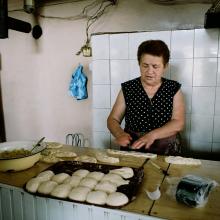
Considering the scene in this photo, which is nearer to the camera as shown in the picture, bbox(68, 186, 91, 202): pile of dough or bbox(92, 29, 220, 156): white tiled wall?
bbox(68, 186, 91, 202): pile of dough

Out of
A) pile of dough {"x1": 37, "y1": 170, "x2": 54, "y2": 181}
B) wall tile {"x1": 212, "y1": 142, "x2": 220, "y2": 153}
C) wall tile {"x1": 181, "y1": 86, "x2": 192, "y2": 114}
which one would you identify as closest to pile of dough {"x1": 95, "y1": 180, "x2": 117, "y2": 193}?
pile of dough {"x1": 37, "y1": 170, "x2": 54, "y2": 181}

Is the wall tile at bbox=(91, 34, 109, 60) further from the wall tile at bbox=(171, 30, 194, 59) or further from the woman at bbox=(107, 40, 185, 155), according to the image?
the woman at bbox=(107, 40, 185, 155)

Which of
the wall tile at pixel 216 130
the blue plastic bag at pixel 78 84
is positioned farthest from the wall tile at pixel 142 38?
the wall tile at pixel 216 130

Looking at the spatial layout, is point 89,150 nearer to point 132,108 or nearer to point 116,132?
point 116,132

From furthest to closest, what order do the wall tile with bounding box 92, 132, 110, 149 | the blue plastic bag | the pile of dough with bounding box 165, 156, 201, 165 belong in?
the blue plastic bag < the wall tile with bounding box 92, 132, 110, 149 < the pile of dough with bounding box 165, 156, 201, 165

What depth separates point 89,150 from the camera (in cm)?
167

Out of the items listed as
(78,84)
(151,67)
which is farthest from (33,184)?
(78,84)

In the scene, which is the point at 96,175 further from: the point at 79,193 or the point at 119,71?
the point at 119,71

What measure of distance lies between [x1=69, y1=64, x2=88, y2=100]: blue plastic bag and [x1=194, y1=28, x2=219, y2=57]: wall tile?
137cm

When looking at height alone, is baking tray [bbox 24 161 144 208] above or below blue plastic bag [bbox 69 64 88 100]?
below

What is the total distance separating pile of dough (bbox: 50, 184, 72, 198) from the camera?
1.05m

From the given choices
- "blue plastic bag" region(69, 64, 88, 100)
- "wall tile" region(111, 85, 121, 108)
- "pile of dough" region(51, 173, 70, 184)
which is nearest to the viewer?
"pile of dough" region(51, 173, 70, 184)

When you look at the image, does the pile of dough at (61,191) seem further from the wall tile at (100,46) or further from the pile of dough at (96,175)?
the wall tile at (100,46)

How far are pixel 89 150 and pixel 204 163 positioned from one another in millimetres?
727
